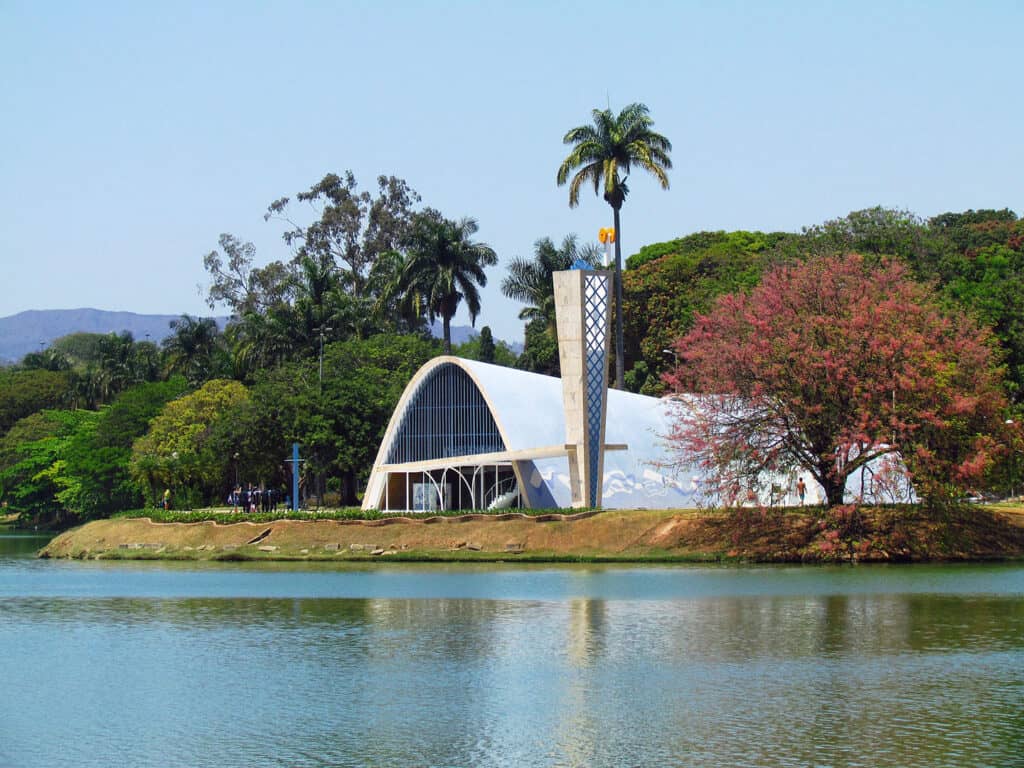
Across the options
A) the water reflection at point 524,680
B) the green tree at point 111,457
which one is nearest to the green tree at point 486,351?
the green tree at point 111,457

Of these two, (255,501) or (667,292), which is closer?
(255,501)

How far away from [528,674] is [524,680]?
1.71 ft

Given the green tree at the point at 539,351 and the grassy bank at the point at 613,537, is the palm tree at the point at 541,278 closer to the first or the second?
the green tree at the point at 539,351

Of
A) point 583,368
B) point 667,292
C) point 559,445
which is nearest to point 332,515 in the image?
point 559,445

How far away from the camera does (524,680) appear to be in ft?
69.3

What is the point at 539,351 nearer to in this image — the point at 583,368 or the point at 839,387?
the point at 583,368

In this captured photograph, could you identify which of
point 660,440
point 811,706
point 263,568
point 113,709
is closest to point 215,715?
point 113,709

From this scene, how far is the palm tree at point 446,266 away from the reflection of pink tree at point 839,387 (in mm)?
31485

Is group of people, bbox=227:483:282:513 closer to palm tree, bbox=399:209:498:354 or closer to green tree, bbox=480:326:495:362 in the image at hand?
palm tree, bbox=399:209:498:354

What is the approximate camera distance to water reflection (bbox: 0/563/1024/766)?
55.0ft

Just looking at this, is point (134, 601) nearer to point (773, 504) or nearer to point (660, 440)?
point (773, 504)

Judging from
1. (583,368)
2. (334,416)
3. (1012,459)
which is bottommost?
(1012,459)

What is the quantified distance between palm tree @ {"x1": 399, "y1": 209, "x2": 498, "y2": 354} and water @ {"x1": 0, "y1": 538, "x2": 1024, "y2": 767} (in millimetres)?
39617

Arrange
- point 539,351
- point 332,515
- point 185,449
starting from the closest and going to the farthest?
point 332,515
point 185,449
point 539,351
